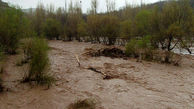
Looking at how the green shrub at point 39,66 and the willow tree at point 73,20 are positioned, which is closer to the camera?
the green shrub at point 39,66

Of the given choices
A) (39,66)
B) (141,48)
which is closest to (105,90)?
(39,66)

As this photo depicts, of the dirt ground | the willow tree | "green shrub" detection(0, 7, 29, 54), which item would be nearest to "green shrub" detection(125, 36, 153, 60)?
the dirt ground

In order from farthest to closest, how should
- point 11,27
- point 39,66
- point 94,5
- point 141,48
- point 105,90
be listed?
point 94,5
point 141,48
point 11,27
point 105,90
point 39,66

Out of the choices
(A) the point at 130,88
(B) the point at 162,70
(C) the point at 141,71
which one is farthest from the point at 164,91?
(B) the point at 162,70

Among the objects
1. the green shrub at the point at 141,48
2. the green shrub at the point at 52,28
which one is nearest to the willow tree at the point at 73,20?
the green shrub at the point at 52,28

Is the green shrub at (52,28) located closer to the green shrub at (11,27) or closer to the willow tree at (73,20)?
the willow tree at (73,20)

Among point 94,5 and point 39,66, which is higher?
point 94,5

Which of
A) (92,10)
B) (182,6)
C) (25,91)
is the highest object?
(92,10)

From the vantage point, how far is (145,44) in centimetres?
1085

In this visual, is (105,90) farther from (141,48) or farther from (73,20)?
(73,20)

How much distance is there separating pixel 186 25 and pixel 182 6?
59.8 inches

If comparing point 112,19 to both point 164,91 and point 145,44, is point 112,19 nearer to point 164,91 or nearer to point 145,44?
point 145,44

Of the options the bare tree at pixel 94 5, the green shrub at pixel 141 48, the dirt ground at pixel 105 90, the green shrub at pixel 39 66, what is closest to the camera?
the dirt ground at pixel 105 90

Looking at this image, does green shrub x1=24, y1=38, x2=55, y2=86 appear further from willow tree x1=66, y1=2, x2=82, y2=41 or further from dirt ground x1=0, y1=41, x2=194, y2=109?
willow tree x1=66, y1=2, x2=82, y2=41
